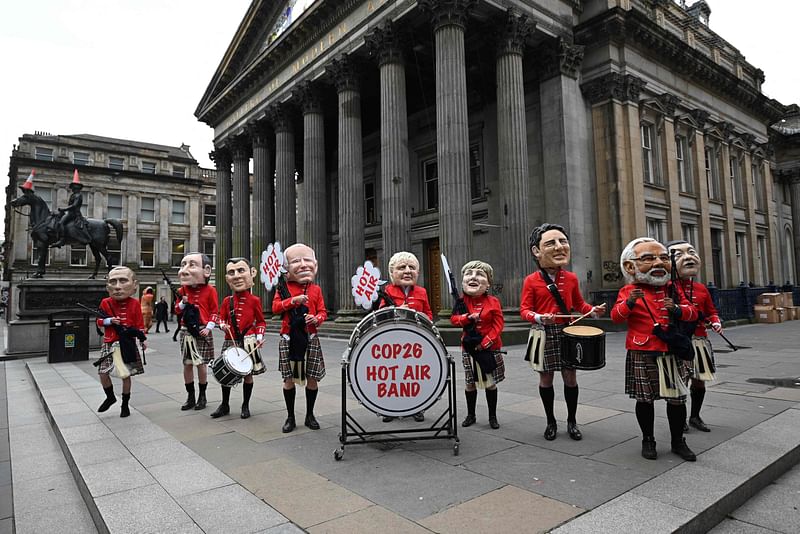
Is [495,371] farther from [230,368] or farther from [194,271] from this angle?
[194,271]

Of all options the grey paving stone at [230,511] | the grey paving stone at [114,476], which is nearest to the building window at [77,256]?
the grey paving stone at [114,476]

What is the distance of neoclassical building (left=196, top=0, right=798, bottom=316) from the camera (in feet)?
54.0

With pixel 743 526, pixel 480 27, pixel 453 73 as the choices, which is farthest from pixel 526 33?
pixel 743 526

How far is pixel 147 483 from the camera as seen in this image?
12.9 feet

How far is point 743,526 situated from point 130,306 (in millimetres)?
7031

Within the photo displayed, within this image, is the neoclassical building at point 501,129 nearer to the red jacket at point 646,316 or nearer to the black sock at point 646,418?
the red jacket at point 646,316

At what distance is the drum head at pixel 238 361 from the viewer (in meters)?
5.84

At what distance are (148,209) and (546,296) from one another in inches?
1878

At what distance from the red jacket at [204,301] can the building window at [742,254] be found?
29.1 metres

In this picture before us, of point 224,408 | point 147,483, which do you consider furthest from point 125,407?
point 147,483

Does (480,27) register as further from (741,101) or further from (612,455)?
(741,101)

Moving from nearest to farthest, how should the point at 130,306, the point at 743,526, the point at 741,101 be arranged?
the point at 743,526 < the point at 130,306 < the point at 741,101

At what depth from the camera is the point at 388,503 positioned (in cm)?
343

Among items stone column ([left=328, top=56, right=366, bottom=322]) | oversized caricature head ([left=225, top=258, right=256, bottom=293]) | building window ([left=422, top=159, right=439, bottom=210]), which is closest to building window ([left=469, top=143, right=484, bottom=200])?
building window ([left=422, top=159, right=439, bottom=210])
